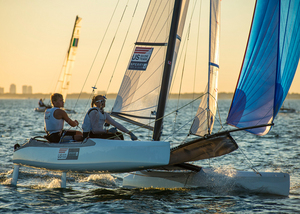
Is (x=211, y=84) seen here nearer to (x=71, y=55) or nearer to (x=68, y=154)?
(x=68, y=154)

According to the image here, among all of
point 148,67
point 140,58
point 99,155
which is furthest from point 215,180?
point 140,58

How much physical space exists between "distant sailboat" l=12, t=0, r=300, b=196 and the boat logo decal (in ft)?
0.06

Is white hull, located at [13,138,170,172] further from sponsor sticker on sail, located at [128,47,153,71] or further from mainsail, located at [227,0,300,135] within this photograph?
sponsor sticker on sail, located at [128,47,153,71]

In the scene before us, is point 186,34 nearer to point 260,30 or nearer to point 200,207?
point 260,30

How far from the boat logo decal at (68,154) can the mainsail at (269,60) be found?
317cm

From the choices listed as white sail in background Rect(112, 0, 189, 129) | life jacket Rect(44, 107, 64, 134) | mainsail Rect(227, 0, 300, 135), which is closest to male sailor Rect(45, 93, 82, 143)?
life jacket Rect(44, 107, 64, 134)

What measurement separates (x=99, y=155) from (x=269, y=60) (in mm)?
3643

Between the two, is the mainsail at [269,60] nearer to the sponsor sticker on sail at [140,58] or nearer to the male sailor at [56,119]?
the sponsor sticker on sail at [140,58]

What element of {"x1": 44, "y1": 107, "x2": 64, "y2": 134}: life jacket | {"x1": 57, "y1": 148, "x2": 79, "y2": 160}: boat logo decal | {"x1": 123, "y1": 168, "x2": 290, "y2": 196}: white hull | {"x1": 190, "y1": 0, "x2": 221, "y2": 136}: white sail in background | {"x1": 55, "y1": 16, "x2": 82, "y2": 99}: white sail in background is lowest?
{"x1": 123, "y1": 168, "x2": 290, "y2": 196}: white hull

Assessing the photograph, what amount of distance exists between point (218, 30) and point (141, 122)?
2635 millimetres

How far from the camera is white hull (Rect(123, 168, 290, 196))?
6.38 meters

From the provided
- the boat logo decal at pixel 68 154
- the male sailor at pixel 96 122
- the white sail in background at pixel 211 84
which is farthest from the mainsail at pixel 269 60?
the boat logo decal at pixel 68 154

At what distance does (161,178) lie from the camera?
6918 millimetres

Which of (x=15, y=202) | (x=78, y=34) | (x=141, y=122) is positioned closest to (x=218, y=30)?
(x=141, y=122)
